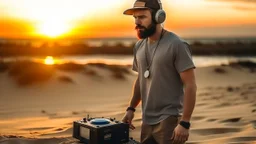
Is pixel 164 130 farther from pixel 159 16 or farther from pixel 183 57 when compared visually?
pixel 159 16

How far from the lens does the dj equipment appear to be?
360cm

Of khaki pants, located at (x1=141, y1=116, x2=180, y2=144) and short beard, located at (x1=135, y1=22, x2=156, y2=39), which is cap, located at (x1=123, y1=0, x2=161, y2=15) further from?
khaki pants, located at (x1=141, y1=116, x2=180, y2=144)

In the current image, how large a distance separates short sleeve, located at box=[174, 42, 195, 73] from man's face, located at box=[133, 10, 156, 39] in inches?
13.3

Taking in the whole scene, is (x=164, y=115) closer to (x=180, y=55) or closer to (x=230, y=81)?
(x=180, y=55)

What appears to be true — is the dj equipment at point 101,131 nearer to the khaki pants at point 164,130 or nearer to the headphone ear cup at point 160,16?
the khaki pants at point 164,130

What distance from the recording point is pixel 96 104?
34.5ft

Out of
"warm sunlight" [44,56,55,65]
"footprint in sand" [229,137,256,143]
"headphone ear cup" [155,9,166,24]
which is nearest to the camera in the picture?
"headphone ear cup" [155,9,166,24]

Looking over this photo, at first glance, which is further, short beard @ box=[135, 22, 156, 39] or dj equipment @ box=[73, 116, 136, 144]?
short beard @ box=[135, 22, 156, 39]

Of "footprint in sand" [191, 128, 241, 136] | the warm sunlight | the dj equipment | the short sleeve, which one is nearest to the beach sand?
"footprint in sand" [191, 128, 241, 136]

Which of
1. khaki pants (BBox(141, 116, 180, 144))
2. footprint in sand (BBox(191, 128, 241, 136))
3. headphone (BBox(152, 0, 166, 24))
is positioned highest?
headphone (BBox(152, 0, 166, 24))

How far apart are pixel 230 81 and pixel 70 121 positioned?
854 centimetres

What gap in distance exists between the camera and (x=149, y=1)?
12.5 ft

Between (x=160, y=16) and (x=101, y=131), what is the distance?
115cm

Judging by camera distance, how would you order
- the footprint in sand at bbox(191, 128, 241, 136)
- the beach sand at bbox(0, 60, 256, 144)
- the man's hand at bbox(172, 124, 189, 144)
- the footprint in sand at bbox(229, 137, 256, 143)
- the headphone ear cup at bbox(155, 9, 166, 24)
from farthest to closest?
1. the footprint in sand at bbox(191, 128, 241, 136)
2. the beach sand at bbox(0, 60, 256, 144)
3. the footprint in sand at bbox(229, 137, 256, 143)
4. the headphone ear cup at bbox(155, 9, 166, 24)
5. the man's hand at bbox(172, 124, 189, 144)
